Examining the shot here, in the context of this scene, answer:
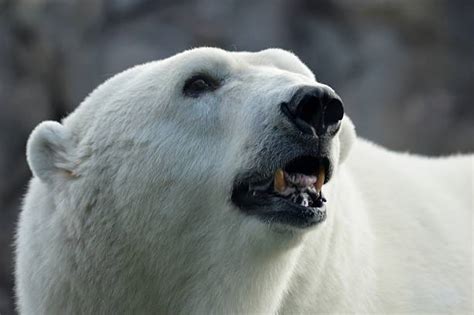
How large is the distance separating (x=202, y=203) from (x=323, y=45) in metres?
6.54

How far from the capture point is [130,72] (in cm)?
358

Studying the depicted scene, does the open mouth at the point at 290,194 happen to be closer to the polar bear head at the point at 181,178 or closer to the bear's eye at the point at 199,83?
the polar bear head at the point at 181,178

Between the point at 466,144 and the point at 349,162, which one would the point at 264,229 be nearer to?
the point at 349,162

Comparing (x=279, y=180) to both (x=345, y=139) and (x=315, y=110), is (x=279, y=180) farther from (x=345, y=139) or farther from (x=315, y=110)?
(x=345, y=139)

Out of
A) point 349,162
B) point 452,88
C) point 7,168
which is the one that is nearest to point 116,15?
point 7,168

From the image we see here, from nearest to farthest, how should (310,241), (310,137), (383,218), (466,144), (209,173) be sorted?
1. (310,137)
2. (209,173)
3. (310,241)
4. (383,218)
5. (466,144)

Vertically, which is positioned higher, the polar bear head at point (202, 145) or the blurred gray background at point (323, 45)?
the polar bear head at point (202, 145)

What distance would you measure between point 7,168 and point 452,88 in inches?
171

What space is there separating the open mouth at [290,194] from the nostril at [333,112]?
125 millimetres

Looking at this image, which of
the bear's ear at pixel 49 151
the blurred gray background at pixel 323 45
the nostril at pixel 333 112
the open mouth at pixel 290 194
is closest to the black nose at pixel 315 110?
the nostril at pixel 333 112

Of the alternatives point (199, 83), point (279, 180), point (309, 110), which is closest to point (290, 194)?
point (279, 180)

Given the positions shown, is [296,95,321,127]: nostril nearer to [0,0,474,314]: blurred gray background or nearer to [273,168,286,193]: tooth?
[273,168,286,193]: tooth

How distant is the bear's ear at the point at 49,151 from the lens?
3.49 m

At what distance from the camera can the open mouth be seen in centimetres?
295
